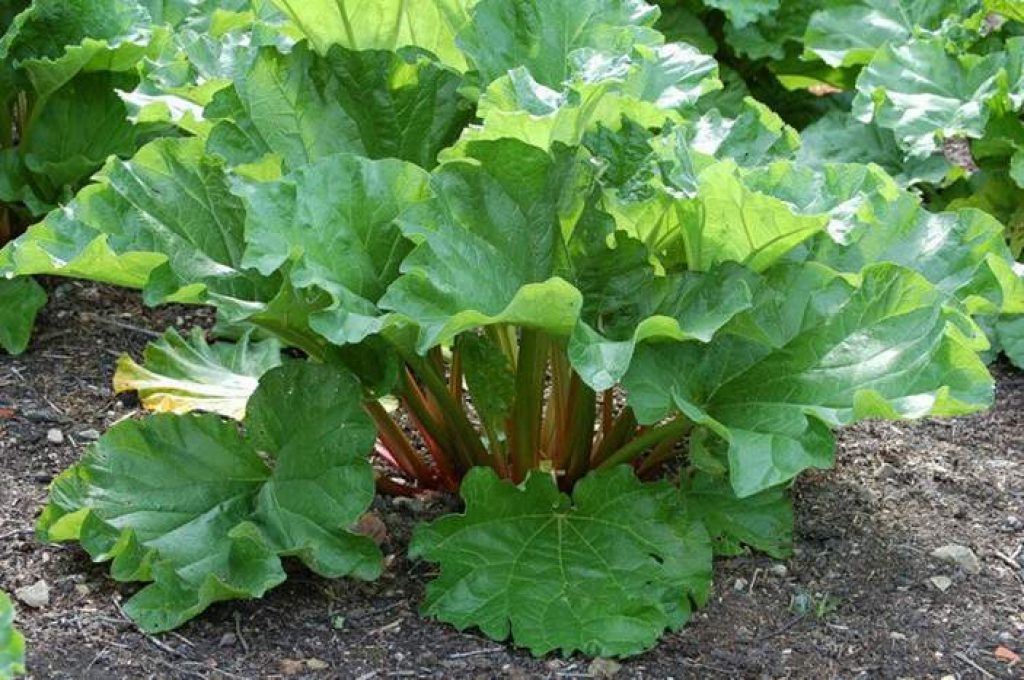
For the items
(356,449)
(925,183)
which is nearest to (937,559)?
(356,449)

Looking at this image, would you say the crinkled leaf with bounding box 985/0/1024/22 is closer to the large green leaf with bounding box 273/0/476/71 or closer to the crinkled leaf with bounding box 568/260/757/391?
the large green leaf with bounding box 273/0/476/71

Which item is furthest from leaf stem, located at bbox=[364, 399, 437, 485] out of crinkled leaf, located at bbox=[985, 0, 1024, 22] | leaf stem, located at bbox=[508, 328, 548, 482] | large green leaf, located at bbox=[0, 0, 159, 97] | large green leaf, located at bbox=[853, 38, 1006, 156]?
crinkled leaf, located at bbox=[985, 0, 1024, 22]

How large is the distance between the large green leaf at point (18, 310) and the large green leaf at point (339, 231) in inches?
55.3

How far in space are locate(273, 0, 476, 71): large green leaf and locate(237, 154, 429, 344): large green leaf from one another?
0.41 meters

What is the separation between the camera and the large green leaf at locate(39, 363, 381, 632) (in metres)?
3.12

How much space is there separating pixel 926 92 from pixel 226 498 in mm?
2570

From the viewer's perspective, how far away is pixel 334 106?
3.36m

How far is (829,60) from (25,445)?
277cm

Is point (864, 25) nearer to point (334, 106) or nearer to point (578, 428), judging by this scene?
point (578, 428)

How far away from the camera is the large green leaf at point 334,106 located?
3.30m

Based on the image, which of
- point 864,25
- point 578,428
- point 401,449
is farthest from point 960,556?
point 864,25

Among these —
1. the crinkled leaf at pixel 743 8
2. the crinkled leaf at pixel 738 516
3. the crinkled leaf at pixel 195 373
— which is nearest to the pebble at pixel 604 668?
the crinkled leaf at pixel 738 516

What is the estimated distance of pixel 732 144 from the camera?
3309mm

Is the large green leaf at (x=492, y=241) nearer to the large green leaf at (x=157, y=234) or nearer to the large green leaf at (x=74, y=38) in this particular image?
the large green leaf at (x=157, y=234)
